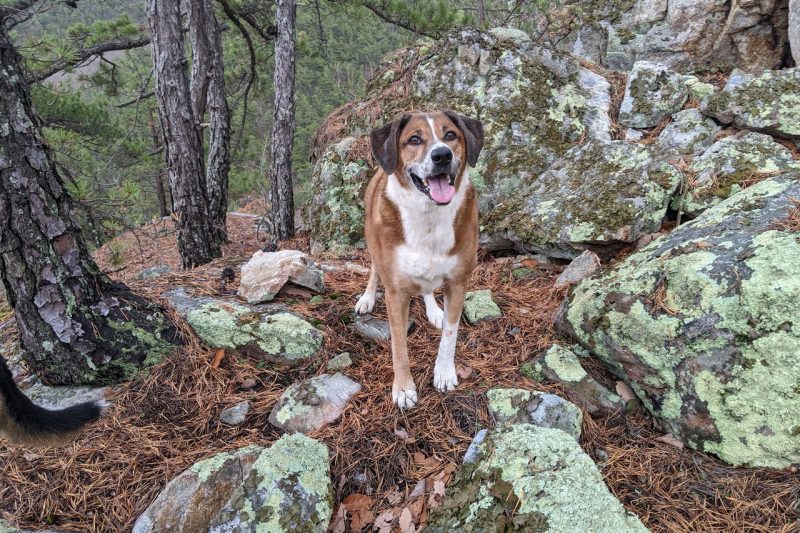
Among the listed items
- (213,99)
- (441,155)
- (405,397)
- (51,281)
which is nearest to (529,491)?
(405,397)

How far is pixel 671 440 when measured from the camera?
2582 millimetres

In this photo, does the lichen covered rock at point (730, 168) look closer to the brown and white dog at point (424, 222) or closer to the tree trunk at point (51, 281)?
the brown and white dog at point (424, 222)

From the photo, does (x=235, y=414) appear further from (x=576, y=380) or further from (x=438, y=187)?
(x=576, y=380)

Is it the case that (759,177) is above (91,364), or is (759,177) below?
above

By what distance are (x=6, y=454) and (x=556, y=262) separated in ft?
13.7

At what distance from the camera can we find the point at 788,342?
2359 mm

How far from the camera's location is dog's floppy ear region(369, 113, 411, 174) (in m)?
2.95

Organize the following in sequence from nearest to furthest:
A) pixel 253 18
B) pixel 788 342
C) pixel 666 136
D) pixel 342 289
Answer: pixel 788 342, pixel 342 289, pixel 666 136, pixel 253 18

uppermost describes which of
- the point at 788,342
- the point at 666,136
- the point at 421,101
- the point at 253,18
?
the point at 253,18

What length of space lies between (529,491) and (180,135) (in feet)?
17.4

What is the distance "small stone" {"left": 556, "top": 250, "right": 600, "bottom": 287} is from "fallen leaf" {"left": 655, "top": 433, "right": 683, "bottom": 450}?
140cm

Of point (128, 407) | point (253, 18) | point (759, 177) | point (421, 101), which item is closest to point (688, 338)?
point (759, 177)

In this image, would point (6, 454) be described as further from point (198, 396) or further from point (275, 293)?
point (275, 293)

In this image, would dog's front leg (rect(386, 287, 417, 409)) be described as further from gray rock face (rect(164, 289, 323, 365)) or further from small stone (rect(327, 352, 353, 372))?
gray rock face (rect(164, 289, 323, 365))
